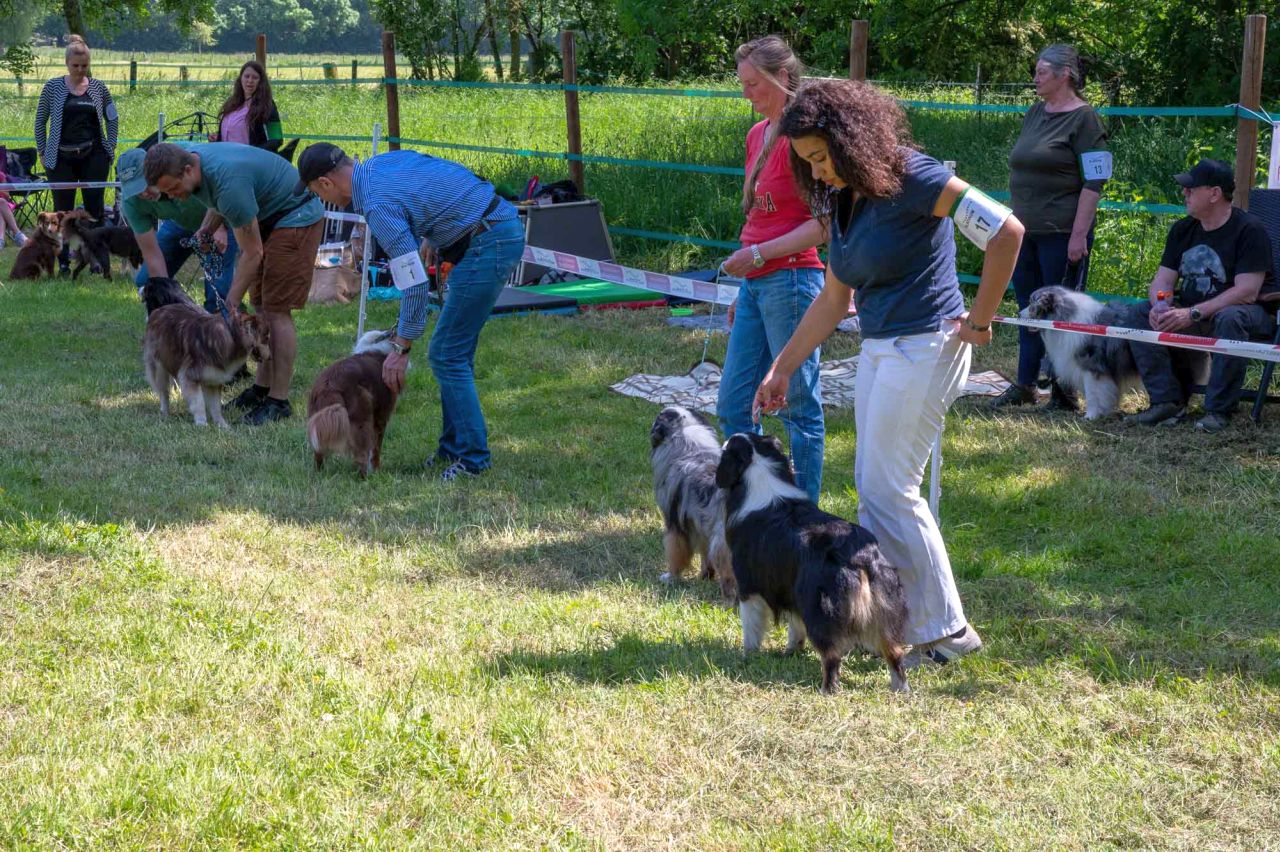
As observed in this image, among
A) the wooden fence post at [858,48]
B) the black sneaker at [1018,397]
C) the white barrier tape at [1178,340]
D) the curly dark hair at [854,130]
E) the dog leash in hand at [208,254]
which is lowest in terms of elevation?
the black sneaker at [1018,397]

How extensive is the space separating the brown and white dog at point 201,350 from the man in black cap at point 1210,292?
191 inches

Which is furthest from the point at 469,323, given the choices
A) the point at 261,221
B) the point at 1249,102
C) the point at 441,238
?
the point at 1249,102

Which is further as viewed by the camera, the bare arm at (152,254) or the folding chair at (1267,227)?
the bare arm at (152,254)

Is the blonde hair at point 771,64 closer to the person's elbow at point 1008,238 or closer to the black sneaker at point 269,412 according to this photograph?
the person's elbow at point 1008,238

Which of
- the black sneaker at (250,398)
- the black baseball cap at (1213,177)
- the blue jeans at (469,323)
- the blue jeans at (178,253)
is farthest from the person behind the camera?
the blue jeans at (178,253)

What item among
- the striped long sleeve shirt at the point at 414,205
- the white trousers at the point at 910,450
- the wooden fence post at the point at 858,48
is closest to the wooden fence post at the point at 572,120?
the wooden fence post at the point at 858,48

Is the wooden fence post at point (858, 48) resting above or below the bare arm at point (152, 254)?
above

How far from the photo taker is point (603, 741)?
11.1 ft

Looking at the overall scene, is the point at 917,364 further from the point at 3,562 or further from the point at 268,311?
the point at 268,311

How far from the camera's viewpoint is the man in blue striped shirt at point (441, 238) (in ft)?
17.4

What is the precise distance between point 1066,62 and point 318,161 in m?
4.02

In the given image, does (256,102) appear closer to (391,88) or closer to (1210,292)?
(391,88)

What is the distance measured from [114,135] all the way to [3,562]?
8.51m

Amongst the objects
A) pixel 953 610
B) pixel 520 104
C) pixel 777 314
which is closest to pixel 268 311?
pixel 777 314
